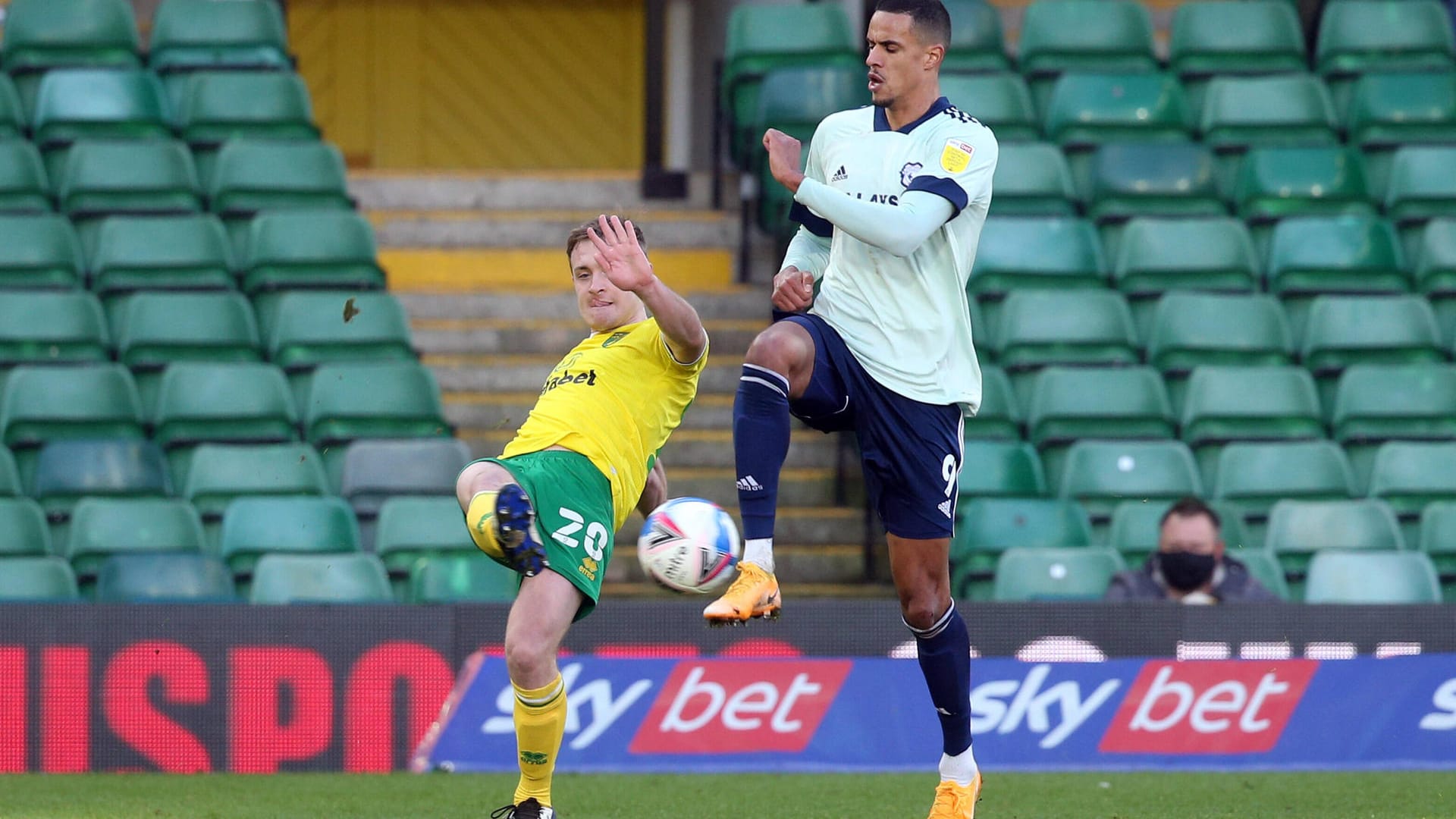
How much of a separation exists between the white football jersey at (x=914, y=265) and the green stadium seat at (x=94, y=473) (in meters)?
5.05

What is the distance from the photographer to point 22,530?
8.83 meters

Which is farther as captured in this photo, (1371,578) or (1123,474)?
(1123,474)

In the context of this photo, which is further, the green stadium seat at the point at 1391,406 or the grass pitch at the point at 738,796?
the green stadium seat at the point at 1391,406

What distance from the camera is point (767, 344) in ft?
17.0

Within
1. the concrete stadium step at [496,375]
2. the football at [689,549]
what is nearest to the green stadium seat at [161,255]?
the concrete stadium step at [496,375]

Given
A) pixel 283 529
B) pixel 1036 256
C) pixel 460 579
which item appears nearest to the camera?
pixel 460 579

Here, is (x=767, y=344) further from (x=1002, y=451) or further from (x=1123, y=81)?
(x=1123, y=81)

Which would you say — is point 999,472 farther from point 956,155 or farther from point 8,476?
point 8,476

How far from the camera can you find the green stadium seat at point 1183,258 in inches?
430

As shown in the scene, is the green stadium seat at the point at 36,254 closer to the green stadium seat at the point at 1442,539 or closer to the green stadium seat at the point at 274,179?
the green stadium seat at the point at 274,179

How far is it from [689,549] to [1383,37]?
8.88 meters

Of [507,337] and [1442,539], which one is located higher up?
[507,337]

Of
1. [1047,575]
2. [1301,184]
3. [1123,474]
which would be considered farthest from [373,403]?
[1301,184]

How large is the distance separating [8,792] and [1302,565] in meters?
6.06
